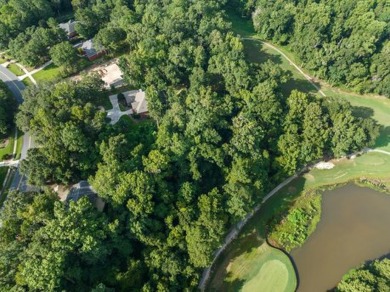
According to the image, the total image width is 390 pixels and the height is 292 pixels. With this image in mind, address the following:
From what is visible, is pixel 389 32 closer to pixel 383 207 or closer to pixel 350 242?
pixel 383 207

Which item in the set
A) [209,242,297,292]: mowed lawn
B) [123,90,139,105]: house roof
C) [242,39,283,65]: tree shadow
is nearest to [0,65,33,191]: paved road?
[123,90,139,105]: house roof

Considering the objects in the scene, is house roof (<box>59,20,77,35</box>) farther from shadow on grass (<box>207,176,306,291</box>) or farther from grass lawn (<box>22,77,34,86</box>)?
shadow on grass (<box>207,176,306,291</box>)

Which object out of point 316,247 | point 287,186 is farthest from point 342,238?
point 287,186

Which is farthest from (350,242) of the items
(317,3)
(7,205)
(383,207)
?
(317,3)

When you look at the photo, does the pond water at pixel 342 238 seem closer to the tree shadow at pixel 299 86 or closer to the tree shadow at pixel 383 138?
the tree shadow at pixel 383 138

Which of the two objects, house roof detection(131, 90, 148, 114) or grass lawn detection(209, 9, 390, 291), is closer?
grass lawn detection(209, 9, 390, 291)

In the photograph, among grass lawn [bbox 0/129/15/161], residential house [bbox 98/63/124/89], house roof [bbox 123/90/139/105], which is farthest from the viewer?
residential house [bbox 98/63/124/89]
